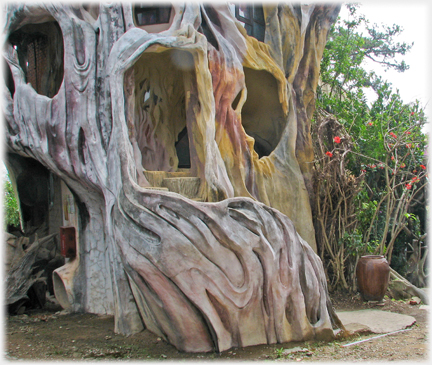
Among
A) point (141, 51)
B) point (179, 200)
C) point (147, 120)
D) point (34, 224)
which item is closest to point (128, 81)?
point (141, 51)

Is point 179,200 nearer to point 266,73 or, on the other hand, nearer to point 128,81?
point 128,81

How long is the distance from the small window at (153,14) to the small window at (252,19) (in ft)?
5.29

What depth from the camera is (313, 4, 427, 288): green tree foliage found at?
22.8 ft

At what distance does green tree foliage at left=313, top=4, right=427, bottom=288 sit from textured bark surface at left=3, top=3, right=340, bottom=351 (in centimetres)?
51

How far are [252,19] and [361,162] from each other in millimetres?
3587

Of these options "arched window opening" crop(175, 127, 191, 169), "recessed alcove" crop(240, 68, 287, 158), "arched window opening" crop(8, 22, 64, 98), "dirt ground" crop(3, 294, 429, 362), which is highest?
"arched window opening" crop(8, 22, 64, 98)

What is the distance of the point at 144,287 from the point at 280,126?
160 inches

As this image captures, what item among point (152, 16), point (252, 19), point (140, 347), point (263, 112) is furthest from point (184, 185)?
point (252, 19)

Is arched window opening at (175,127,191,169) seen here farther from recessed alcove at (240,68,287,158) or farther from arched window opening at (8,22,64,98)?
arched window opening at (8,22,64,98)

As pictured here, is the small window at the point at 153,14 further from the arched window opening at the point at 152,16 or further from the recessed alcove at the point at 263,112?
the recessed alcove at the point at 263,112

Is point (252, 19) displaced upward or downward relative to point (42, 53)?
upward

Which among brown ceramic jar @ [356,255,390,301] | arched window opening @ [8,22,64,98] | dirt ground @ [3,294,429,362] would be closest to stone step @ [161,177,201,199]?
dirt ground @ [3,294,429,362]

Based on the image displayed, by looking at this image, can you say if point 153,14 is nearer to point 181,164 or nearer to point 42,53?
point 42,53

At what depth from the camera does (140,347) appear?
4.34 m
